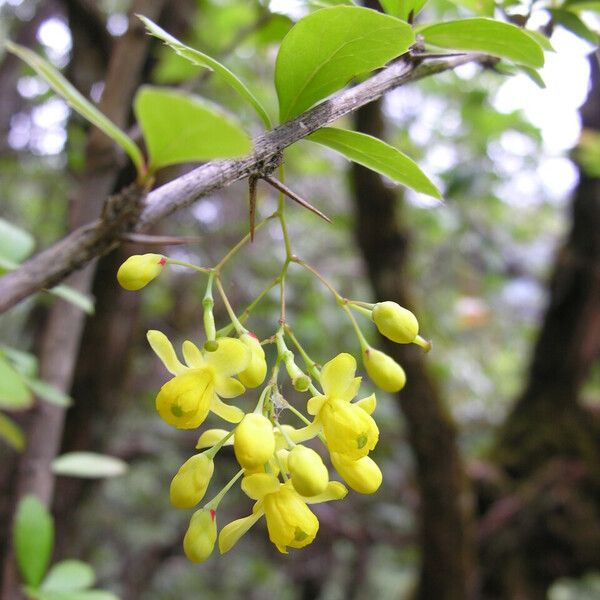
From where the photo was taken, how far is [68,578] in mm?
875

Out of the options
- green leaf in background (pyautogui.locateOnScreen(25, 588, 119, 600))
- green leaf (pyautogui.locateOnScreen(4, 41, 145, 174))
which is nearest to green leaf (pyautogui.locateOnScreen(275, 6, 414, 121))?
green leaf (pyautogui.locateOnScreen(4, 41, 145, 174))

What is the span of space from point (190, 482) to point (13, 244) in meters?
0.40

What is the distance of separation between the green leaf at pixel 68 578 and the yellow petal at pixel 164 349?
46 centimetres

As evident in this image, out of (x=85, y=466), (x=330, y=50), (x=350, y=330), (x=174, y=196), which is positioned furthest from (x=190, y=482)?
(x=350, y=330)

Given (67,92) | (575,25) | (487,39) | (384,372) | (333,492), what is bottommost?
(333,492)

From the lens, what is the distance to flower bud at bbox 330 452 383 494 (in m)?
0.54

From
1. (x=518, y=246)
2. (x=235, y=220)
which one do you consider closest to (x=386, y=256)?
(x=235, y=220)

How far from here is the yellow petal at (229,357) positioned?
53cm

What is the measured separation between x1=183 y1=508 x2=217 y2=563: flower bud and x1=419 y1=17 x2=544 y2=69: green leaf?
0.47 m

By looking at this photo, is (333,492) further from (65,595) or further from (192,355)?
(65,595)

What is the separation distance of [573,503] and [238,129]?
7.58 ft

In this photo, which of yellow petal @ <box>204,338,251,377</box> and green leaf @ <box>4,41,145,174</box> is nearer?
green leaf @ <box>4,41,145,174</box>

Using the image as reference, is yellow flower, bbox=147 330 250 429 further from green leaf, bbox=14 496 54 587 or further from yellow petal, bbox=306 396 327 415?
green leaf, bbox=14 496 54 587

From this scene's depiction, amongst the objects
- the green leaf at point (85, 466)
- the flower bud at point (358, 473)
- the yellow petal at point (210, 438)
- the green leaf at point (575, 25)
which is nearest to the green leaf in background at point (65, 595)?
the green leaf at point (85, 466)
